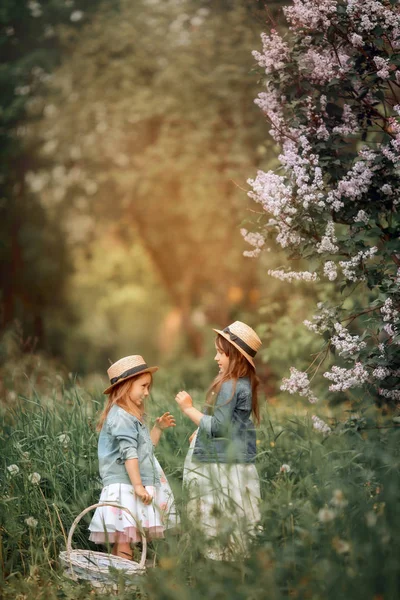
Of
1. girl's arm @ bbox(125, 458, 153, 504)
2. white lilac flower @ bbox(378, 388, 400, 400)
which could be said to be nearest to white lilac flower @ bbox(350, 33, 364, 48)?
white lilac flower @ bbox(378, 388, 400, 400)

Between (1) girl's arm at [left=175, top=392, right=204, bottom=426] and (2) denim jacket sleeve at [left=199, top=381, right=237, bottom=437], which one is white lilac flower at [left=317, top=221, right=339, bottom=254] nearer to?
(2) denim jacket sleeve at [left=199, top=381, right=237, bottom=437]

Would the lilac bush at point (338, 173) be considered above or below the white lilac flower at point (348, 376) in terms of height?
above

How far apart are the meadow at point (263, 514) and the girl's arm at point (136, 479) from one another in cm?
22

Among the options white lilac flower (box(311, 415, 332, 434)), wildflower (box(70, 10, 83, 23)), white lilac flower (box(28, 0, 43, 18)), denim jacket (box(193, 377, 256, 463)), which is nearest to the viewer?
denim jacket (box(193, 377, 256, 463))

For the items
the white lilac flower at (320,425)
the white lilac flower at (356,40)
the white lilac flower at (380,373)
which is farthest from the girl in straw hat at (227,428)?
the white lilac flower at (356,40)

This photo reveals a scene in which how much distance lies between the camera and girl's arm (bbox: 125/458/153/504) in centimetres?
382

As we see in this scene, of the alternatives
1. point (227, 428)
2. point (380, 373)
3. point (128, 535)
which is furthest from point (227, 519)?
point (380, 373)

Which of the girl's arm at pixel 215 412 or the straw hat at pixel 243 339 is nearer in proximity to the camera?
the girl's arm at pixel 215 412

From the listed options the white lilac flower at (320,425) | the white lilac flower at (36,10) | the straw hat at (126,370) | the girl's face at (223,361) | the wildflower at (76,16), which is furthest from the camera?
the wildflower at (76,16)

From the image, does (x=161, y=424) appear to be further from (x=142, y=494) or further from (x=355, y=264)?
(x=355, y=264)

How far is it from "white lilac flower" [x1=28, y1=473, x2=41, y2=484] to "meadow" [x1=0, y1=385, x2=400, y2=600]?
0.02 m

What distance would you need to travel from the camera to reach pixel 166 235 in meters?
12.4

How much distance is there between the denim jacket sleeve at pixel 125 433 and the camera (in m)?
3.87

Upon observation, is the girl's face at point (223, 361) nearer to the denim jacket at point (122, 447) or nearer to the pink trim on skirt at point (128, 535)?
the denim jacket at point (122, 447)
